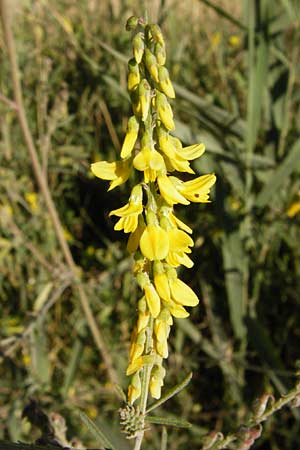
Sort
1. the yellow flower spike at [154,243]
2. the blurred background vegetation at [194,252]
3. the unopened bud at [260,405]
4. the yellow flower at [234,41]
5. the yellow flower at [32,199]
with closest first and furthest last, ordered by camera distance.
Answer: the yellow flower spike at [154,243], the unopened bud at [260,405], the blurred background vegetation at [194,252], the yellow flower at [32,199], the yellow flower at [234,41]

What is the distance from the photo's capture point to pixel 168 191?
0.81m

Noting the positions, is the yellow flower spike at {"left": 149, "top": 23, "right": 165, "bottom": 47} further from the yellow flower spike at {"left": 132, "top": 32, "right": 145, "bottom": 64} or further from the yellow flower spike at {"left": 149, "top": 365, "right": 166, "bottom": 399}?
the yellow flower spike at {"left": 149, "top": 365, "right": 166, "bottom": 399}

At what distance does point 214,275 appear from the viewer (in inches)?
86.8

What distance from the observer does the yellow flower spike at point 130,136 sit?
840 mm

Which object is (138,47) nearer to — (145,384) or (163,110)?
(163,110)

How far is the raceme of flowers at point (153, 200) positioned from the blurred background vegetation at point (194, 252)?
0.84 m

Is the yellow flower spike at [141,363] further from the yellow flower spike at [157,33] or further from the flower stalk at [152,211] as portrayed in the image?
Answer: the yellow flower spike at [157,33]

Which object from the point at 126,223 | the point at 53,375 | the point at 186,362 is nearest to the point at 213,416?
the point at 186,362

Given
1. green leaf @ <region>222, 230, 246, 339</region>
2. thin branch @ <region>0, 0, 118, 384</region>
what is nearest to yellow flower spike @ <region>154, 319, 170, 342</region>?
thin branch @ <region>0, 0, 118, 384</region>

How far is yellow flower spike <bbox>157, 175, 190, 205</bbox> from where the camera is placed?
808 mm

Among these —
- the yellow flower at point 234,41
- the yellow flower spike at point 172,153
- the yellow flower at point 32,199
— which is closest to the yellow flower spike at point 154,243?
the yellow flower spike at point 172,153

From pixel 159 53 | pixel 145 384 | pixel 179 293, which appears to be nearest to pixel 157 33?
pixel 159 53

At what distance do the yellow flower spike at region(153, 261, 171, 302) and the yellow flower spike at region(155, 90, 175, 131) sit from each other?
0.67 feet

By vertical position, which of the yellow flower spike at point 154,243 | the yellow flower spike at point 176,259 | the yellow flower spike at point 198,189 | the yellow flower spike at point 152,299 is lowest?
the yellow flower spike at point 152,299
